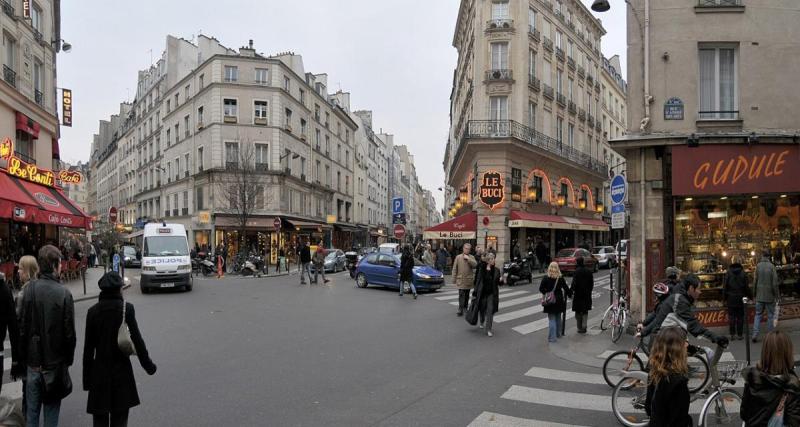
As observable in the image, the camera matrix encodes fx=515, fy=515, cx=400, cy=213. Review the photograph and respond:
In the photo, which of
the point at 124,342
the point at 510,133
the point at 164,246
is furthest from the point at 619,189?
the point at 510,133

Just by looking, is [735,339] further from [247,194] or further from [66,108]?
[247,194]

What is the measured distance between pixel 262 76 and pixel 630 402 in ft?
121

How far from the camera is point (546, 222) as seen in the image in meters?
26.7

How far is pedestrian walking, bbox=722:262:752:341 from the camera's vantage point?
930 cm

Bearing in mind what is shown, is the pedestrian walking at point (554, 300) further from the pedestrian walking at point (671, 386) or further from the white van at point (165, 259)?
the white van at point (165, 259)

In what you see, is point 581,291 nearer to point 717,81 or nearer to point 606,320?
point 606,320

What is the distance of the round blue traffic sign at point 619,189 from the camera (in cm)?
995

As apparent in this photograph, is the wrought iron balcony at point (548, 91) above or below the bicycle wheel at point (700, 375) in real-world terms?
above

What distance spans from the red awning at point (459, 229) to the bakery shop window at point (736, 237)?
14606mm

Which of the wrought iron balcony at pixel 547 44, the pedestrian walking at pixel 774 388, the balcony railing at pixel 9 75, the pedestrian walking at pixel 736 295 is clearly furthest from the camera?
the wrought iron balcony at pixel 547 44

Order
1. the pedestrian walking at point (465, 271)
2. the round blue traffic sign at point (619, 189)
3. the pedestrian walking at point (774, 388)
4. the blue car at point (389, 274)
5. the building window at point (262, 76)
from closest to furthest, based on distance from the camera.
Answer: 1. the pedestrian walking at point (774, 388)
2. the round blue traffic sign at point (619, 189)
3. the pedestrian walking at point (465, 271)
4. the blue car at point (389, 274)
5. the building window at point (262, 76)

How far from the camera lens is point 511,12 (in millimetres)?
27359

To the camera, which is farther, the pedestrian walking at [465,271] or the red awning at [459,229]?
the red awning at [459,229]

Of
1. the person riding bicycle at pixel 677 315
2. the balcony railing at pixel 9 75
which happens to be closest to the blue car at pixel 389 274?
the person riding bicycle at pixel 677 315
